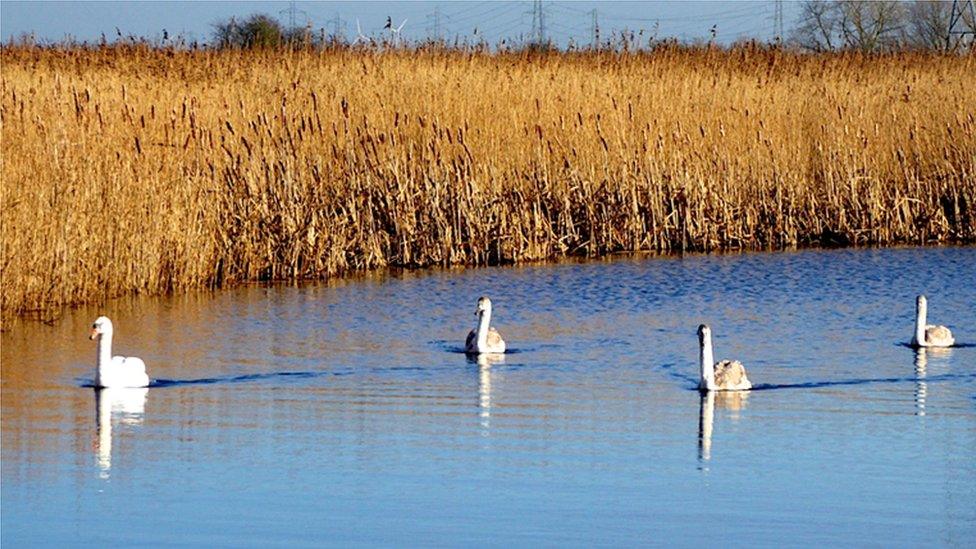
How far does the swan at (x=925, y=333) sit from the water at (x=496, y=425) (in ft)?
0.52

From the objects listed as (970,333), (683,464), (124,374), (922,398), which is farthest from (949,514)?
(970,333)

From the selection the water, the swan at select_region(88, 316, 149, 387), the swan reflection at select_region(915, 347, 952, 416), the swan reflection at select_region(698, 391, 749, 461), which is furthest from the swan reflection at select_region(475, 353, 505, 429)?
the swan reflection at select_region(915, 347, 952, 416)

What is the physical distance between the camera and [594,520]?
21.1 ft

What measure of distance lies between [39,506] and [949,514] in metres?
3.64

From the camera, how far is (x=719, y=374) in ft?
31.0

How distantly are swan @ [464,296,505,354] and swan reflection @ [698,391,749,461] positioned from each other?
196 centimetres

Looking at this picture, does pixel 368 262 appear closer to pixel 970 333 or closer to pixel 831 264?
pixel 831 264

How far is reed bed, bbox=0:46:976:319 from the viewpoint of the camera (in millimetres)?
14016

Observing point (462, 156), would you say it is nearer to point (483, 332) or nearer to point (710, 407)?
point (483, 332)

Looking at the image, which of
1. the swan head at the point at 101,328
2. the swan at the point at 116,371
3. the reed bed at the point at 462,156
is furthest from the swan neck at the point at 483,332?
the reed bed at the point at 462,156

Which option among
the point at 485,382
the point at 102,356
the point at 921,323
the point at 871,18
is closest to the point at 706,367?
the point at 485,382

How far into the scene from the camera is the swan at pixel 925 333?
11.2 meters

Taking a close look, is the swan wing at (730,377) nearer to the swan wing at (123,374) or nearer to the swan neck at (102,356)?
the swan wing at (123,374)

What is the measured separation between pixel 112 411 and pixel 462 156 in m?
7.99
